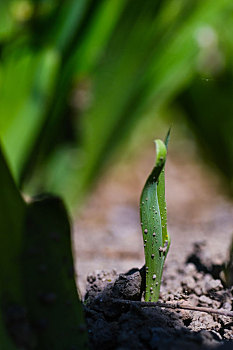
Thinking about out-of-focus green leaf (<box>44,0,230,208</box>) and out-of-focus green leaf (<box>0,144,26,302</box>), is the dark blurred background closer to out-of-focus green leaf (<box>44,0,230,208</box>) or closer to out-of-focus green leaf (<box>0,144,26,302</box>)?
out-of-focus green leaf (<box>44,0,230,208</box>)

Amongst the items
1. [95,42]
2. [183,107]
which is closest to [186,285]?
[95,42]

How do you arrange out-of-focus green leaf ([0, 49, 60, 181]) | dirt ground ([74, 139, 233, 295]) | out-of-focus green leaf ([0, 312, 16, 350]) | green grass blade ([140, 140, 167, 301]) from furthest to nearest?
out-of-focus green leaf ([0, 49, 60, 181]), dirt ground ([74, 139, 233, 295]), green grass blade ([140, 140, 167, 301]), out-of-focus green leaf ([0, 312, 16, 350])

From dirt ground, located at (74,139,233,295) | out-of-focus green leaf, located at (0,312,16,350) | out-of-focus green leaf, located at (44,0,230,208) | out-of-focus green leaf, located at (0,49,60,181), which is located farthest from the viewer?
out-of-focus green leaf, located at (44,0,230,208)

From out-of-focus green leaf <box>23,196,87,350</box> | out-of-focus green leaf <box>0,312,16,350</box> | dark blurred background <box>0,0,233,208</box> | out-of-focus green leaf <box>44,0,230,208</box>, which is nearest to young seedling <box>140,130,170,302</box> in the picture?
out-of-focus green leaf <box>23,196,87,350</box>

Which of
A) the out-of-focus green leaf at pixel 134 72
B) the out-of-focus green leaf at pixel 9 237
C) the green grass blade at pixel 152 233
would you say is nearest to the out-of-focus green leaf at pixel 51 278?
the out-of-focus green leaf at pixel 9 237

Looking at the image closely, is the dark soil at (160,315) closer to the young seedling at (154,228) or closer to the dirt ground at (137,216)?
the young seedling at (154,228)

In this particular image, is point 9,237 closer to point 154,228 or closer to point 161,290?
point 154,228

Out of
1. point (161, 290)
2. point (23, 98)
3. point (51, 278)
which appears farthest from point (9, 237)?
point (23, 98)
